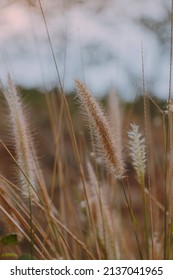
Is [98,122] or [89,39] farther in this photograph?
[89,39]

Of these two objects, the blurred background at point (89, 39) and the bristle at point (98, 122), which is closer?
the bristle at point (98, 122)

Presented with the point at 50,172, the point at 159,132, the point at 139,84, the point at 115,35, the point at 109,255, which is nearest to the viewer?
the point at 109,255

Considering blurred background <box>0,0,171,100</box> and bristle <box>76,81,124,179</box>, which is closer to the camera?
bristle <box>76,81,124,179</box>

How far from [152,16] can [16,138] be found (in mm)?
585

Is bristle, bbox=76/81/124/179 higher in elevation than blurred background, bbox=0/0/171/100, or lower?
lower

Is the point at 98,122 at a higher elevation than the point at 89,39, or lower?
lower

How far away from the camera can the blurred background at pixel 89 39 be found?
131 cm

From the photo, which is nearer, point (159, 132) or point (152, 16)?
point (152, 16)

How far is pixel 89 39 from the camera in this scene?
4.74 feet

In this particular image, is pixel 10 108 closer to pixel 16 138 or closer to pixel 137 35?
pixel 16 138

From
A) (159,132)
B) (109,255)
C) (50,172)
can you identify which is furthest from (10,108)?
(159,132)

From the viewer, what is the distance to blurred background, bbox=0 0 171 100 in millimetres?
1311

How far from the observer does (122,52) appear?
4.78 feet

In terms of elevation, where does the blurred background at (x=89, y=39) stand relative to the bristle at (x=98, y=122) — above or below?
above
